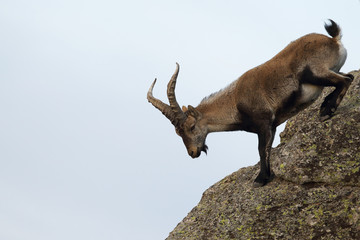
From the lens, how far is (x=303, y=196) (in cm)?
822

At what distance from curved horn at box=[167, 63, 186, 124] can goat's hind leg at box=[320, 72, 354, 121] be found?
3.03 m

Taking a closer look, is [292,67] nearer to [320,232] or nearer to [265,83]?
[265,83]

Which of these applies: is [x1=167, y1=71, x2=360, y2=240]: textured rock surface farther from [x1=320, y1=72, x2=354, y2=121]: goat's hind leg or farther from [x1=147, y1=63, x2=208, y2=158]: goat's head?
[x1=147, y1=63, x2=208, y2=158]: goat's head

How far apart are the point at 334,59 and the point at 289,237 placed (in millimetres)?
3698

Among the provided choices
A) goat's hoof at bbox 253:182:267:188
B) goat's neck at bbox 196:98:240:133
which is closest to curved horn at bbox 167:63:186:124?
goat's neck at bbox 196:98:240:133

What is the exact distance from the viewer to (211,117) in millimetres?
10516

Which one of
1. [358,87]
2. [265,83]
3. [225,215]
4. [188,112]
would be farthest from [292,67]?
[225,215]

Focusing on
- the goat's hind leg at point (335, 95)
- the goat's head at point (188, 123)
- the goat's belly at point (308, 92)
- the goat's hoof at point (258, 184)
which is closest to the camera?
the goat's hind leg at point (335, 95)

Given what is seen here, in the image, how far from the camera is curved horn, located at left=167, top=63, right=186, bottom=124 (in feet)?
34.1

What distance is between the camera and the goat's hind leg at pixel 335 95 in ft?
29.7

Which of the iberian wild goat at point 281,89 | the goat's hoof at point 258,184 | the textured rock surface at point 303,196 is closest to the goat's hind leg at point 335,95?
the iberian wild goat at point 281,89

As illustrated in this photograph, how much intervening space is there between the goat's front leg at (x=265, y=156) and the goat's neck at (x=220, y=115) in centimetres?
86

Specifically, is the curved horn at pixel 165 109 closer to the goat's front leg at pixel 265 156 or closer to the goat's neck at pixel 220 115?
the goat's neck at pixel 220 115

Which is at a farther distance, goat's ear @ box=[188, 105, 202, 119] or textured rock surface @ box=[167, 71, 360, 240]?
goat's ear @ box=[188, 105, 202, 119]
